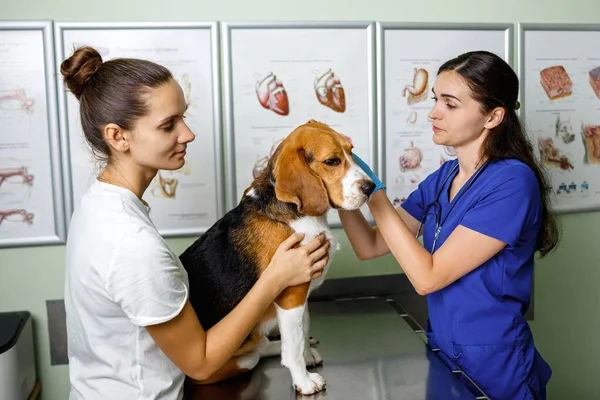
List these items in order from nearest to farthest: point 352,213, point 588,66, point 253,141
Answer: point 352,213 < point 253,141 < point 588,66

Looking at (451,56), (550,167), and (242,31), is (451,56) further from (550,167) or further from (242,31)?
(242,31)

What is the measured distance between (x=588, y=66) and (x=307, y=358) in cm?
180

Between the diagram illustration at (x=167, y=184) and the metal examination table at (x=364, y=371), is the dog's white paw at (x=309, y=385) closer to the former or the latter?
the metal examination table at (x=364, y=371)

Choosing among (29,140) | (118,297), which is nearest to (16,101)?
(29,140)

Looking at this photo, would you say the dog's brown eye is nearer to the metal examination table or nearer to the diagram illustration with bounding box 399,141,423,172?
the metal examination table

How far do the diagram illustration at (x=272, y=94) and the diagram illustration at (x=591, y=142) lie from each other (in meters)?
1.33

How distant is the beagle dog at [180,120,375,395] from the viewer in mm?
1305

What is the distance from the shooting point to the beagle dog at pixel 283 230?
1.30 m

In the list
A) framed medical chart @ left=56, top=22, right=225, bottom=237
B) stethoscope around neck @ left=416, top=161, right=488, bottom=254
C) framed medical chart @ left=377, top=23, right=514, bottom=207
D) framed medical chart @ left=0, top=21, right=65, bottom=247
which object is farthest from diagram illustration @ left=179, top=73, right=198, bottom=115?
stethoscope around neck @ left=416, top=161, right=488, bottom=254

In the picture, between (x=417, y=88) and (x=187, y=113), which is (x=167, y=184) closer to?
(x=187, y=113)

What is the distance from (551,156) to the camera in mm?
2430

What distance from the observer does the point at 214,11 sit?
207cm

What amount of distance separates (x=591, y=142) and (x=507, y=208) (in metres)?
1.29

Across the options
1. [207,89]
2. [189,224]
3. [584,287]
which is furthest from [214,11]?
[584,287]
